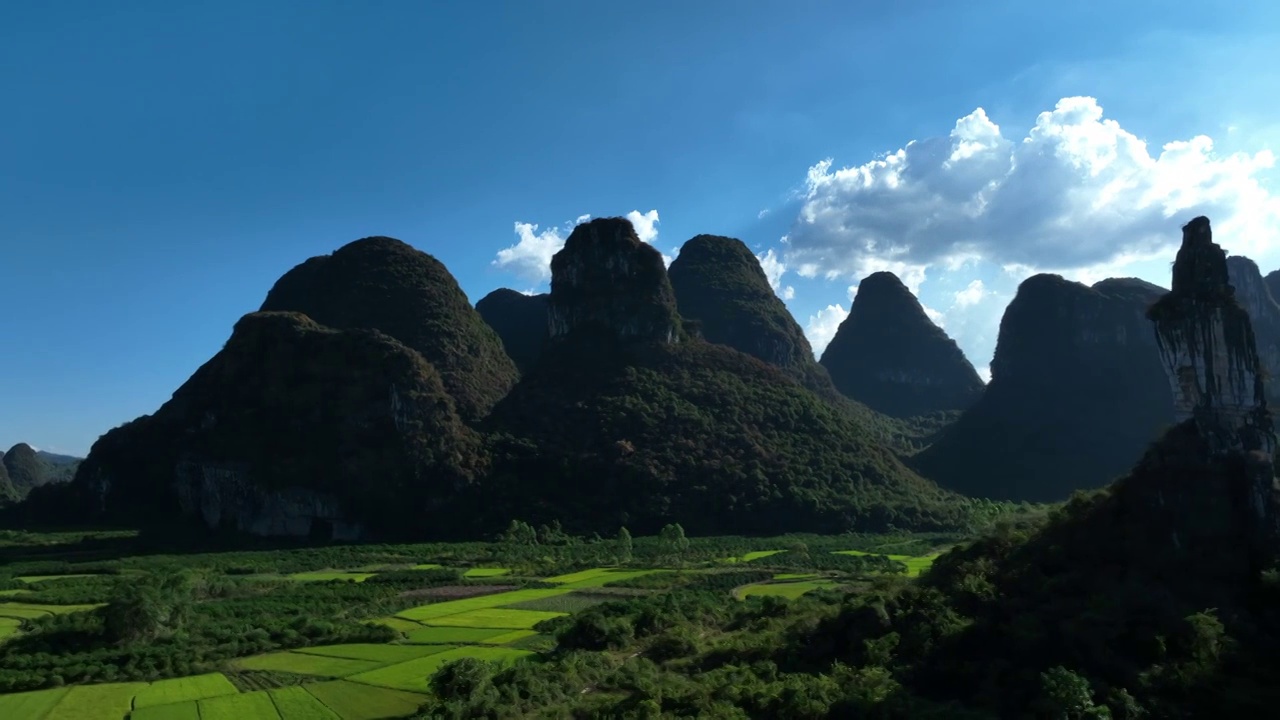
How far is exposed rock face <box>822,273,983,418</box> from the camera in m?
149

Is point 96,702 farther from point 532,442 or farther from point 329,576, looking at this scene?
point 532,442

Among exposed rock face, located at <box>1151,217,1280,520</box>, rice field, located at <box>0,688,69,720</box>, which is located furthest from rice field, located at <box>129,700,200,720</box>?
exposed rock face, located at <box>1151,217,1280,520</box>

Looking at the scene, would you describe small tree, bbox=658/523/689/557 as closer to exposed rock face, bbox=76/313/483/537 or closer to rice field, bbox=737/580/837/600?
rice field, bbox=737/580/837/600

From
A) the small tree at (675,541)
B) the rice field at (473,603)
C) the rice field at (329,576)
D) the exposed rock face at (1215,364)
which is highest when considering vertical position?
the exposed rock face at (1215,364)

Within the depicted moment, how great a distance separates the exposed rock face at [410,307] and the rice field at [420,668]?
200ft

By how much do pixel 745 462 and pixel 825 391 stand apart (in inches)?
2122

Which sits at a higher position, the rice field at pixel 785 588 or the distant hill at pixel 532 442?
the distant hill at pixel 532 442

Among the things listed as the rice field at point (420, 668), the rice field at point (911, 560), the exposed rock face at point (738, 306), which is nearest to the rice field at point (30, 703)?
the rice field at point (420, 668)

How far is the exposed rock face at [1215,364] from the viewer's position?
2342 cm

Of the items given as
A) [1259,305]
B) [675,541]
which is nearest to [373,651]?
[675,541]

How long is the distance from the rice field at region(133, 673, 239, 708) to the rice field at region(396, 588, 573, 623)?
10.0m

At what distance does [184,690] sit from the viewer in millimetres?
23562

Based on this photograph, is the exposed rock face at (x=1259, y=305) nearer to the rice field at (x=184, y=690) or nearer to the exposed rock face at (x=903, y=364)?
the exposed rock face at (x=903, y=364)

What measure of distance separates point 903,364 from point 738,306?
4111 cm
